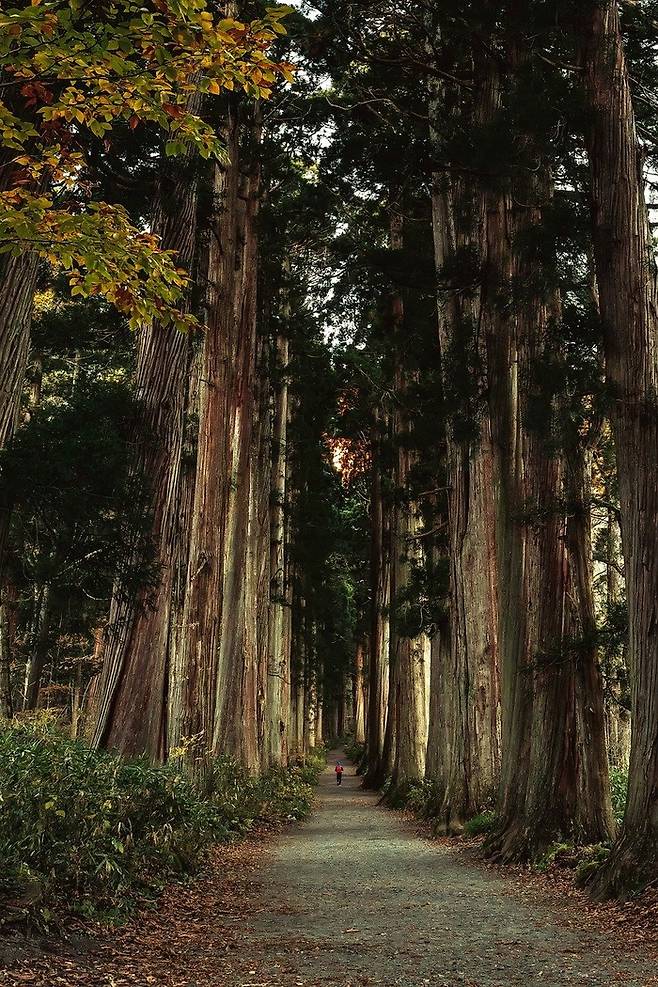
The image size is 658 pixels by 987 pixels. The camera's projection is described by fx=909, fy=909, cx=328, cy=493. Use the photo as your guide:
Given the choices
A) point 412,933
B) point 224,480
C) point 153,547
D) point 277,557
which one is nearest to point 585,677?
point 412,933

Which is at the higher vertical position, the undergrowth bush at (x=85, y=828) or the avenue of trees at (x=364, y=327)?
the avenue of trees at (x=364, y=327)

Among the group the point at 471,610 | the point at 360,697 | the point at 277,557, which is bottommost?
the point at 360,697

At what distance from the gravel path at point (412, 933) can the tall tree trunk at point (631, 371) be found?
116 centimetres

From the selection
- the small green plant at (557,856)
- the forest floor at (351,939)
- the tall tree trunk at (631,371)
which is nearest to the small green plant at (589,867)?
the forest floor at (351,939)

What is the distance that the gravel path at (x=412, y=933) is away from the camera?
17.9 ft

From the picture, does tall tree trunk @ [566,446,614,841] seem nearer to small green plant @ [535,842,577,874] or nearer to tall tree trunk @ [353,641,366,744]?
small green plant @ [535,842,577,874]

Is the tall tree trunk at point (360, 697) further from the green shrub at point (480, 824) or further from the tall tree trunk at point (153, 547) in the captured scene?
the tall tree trunk at point (153, 547)

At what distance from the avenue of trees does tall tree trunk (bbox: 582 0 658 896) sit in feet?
0.09

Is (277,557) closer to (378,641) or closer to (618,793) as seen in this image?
(378,641)

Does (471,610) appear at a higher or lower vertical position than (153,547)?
lower

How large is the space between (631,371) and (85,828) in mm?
5882

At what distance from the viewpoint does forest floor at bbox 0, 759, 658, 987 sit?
17.4 feet

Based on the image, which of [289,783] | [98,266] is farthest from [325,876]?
[289,783]

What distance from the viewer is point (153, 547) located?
927 centimetres
